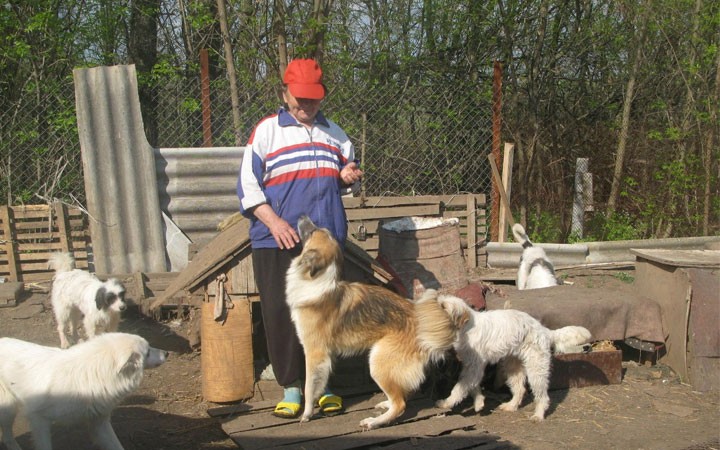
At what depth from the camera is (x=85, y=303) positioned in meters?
5.88

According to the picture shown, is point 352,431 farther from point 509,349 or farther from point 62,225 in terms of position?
point 62,225

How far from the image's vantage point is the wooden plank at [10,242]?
22.8ft

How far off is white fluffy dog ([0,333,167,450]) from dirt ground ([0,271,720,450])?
57cm

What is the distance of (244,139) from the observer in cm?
755

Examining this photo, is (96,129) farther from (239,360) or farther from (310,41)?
(239,360)

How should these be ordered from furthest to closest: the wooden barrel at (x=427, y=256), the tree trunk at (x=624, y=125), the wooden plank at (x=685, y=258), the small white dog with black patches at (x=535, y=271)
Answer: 1. the tree trunk at (x=624, y=125)
2. the wooden barrel at (x=427, y=256)
3. the small white dog with black patches at (x=535, y=271)
4. the wooden plank at (x=685, y=258)

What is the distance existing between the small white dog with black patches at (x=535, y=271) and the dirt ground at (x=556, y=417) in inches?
43.3

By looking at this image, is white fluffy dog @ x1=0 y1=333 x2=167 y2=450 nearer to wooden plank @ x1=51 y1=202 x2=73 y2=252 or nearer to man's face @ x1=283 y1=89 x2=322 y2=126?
man's face @ x1=283 y1=89 x2=322 y2=126

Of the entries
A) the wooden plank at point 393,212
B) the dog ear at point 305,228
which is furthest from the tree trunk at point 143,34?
the dog ear at point 305,228

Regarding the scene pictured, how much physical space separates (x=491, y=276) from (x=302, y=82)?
4.43 metres

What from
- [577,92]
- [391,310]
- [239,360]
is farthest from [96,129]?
[577,92]

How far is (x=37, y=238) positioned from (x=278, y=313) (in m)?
4.01

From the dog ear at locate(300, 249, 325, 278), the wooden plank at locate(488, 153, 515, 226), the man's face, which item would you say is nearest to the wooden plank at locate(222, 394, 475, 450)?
the dog ear at locate(300, 249, 325, 278)

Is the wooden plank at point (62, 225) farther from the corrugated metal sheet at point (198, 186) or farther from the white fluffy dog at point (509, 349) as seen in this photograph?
the white fluffy dog at point (509, 349)
